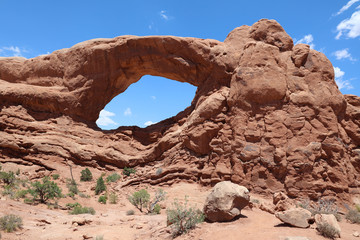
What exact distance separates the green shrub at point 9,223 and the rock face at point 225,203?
4963mm

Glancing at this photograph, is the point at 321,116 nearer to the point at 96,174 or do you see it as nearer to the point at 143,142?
the point at 143,142

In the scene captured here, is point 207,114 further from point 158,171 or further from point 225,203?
point 225,203

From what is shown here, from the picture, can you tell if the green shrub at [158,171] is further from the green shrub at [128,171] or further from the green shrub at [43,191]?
the green shrub at [43,191]

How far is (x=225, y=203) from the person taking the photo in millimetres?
6422

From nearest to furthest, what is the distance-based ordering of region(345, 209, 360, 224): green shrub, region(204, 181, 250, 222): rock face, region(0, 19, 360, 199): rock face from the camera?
region(204, 181, 250, 222): rock face
region(345, 209, 360, 224): green shrub
region(0, 19, 360, 199): rock face

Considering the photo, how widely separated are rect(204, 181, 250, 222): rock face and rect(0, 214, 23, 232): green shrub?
496cm

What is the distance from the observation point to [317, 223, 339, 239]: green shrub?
17.1 ft

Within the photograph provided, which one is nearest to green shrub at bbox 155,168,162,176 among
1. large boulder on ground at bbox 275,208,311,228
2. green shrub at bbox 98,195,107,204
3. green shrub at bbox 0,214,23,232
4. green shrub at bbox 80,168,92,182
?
green shrub at bbox 98,195,107,204

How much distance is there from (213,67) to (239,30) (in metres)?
2.84

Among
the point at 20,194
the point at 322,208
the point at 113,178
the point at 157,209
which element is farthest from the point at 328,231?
the point at 113,178

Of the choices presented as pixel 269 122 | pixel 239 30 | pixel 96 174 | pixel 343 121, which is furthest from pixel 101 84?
pixel 343 121

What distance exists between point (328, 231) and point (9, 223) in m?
7.53

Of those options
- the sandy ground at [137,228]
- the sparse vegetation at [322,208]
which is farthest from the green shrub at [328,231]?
the sparse vegetation at [322,208]

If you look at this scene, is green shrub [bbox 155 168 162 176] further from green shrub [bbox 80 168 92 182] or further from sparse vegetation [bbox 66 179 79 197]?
sparse vegetation [bbox 66 179 79 197]
